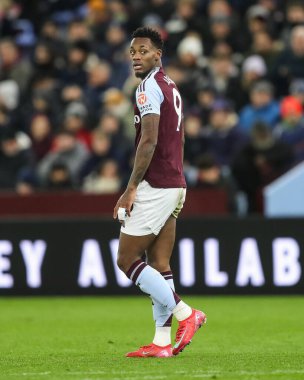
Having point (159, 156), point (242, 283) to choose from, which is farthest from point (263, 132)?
point (159, 156)

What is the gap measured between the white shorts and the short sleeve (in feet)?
1.66

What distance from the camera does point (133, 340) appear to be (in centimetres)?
986

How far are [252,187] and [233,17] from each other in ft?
14.2

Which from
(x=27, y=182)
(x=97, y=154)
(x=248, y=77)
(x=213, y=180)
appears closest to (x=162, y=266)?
(x=213, y=180)

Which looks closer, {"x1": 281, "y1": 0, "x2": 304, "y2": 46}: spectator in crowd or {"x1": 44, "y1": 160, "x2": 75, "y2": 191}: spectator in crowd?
{"x1": 44, "y1": 160, "x2": 75, "y2": 191}: spectator in crowd

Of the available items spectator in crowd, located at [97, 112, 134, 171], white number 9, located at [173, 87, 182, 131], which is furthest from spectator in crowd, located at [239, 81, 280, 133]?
white number 9, located at [173, 87, 182, 131]

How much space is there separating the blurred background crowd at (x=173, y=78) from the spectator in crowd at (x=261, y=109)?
0.06 ft

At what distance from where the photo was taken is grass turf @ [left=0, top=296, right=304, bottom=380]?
24.5 feet

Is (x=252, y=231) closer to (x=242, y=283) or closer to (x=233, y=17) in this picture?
(x=242, y=283)

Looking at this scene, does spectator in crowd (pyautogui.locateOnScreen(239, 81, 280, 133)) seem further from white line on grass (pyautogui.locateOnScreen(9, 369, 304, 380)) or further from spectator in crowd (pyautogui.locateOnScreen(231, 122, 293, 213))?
white line on grass (pyautogui.locateOnScreen(9, 369, 304, 380))

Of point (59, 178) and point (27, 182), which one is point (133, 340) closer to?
point (59, 178)

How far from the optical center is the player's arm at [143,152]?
808 centimetres

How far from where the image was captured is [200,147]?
52.7ft

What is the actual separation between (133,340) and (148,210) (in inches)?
76.6
